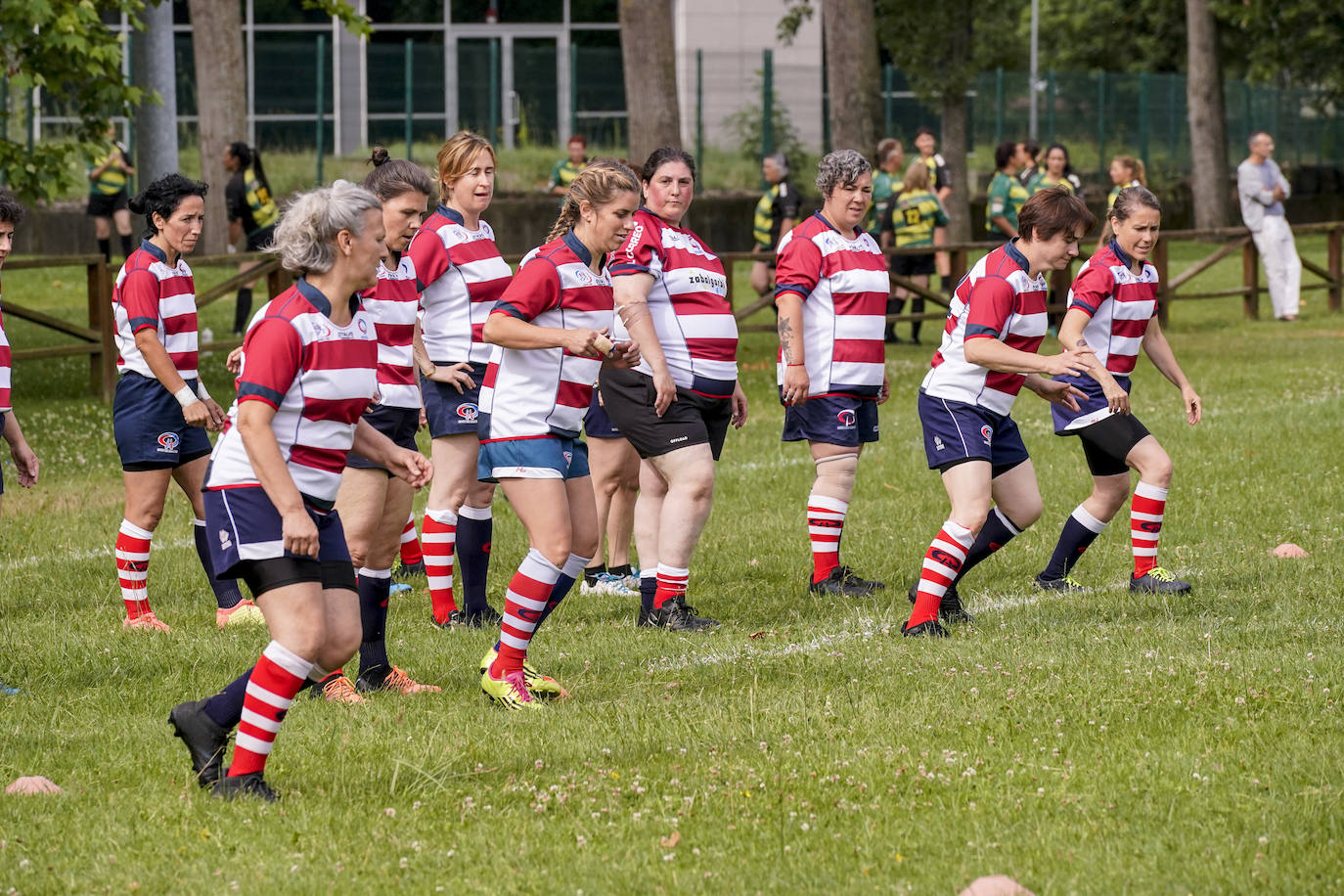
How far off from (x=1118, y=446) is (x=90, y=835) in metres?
4.98

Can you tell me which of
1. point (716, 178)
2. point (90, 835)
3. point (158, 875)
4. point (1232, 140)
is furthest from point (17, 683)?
point (1232, 140)

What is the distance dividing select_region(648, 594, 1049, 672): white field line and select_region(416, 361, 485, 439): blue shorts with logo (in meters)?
1.62

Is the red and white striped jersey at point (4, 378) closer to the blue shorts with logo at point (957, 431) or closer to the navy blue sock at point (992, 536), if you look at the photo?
the blue shorts with logo at point (957, 431)

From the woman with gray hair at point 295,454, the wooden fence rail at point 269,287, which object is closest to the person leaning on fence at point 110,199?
the wooden fence rail at point 269,287

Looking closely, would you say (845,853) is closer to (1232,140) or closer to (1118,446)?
(1118,446)

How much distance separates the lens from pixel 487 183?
768 cm

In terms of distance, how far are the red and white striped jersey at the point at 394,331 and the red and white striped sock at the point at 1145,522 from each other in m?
3.40

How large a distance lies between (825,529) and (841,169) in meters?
1.73

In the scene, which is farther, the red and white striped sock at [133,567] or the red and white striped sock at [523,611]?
the red and white striped sock at [133,567]

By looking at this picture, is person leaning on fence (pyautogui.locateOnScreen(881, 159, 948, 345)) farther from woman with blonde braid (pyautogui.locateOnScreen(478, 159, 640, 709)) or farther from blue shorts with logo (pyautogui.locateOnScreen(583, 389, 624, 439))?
woman with blonde braid (pyautogui.locateOnScreen(478, 159, 640, 709))

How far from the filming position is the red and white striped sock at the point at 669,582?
744 cm

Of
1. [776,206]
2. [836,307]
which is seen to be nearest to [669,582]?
[836,307]

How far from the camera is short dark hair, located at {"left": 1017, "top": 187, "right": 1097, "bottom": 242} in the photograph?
702 centimetres

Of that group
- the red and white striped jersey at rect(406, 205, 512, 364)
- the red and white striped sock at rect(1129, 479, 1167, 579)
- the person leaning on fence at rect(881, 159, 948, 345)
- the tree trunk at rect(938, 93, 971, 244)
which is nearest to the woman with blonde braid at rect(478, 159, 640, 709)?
the red and white striped jersey at rect(406, 205, 512, 364)
